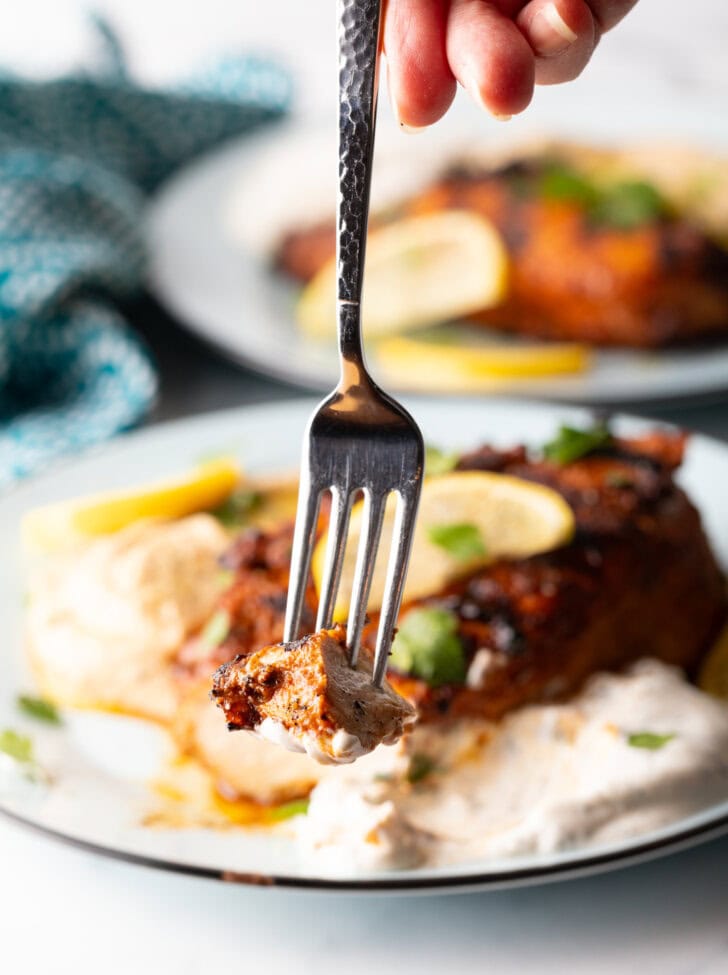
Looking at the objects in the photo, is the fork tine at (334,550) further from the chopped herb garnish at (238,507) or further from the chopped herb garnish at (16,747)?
the chopped herb garnish at (238,507)

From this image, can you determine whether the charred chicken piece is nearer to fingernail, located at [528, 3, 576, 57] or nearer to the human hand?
the human hand

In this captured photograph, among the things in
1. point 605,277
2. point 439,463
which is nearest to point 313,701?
point 439,463

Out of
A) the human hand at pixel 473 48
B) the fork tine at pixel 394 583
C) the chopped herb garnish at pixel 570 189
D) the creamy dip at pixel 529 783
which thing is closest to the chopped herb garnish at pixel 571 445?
the creamy dip at pixel 529 783

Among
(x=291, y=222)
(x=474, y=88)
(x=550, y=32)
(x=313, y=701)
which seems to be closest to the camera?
(x=313, y=701)

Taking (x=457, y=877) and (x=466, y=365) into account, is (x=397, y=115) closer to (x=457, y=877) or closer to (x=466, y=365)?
(x=457, y=877)

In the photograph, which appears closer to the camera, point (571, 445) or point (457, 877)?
point (457, 877)

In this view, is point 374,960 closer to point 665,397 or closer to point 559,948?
point 559,948
